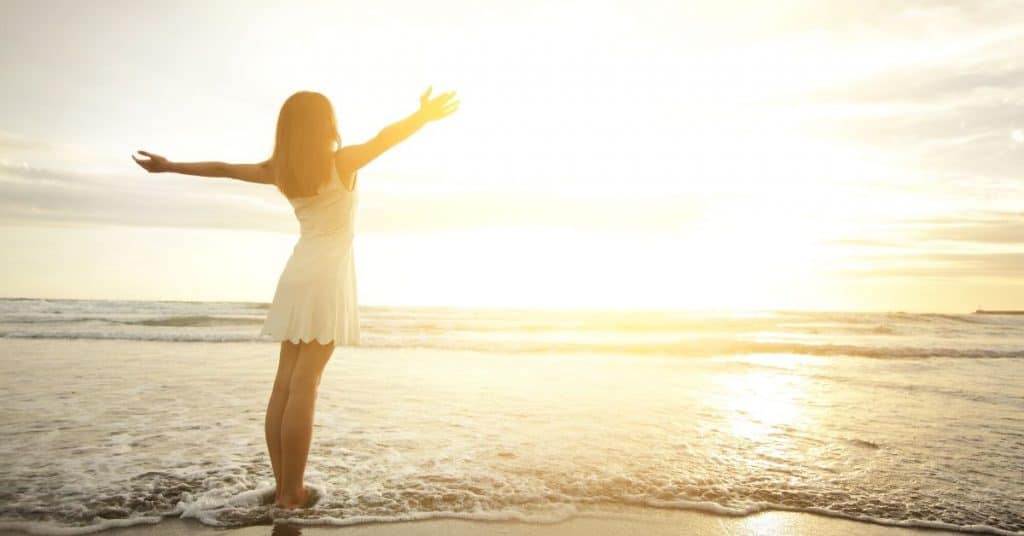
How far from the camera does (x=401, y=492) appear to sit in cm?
382

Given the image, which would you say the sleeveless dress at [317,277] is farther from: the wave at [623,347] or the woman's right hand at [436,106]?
the wave at [623,347]

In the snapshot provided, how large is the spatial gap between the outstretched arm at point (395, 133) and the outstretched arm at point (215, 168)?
493mm

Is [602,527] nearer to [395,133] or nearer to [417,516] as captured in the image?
[417,516]

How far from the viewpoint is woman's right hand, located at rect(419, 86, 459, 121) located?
3100 mm

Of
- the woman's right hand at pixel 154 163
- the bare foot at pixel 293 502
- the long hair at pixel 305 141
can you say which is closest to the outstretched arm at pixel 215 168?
the woman's right hand at pixel 154 163

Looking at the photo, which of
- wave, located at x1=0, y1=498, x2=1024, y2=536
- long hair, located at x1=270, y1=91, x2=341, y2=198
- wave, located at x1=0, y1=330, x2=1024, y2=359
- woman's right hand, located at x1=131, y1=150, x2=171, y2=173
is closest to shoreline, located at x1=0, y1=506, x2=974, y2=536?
wave, located at x1=0, y1=498, x2=1024, y2=536

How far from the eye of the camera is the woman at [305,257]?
314 cm

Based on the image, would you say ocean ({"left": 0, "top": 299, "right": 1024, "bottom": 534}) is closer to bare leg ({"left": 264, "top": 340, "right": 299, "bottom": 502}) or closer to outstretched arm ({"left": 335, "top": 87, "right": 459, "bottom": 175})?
bare leg ({"left": 264, "top": 340, "right": 299, "bottom": 502})

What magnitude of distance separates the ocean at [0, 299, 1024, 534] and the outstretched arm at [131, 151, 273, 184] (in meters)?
1.85

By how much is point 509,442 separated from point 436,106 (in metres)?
3.03

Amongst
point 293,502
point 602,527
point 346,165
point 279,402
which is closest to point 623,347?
point 602,527

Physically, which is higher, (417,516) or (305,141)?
(305,141)

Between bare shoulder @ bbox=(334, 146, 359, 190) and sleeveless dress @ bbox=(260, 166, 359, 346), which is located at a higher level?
bare shoulder @ bbox=(334, 146, 359, 190)

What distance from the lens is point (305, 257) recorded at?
3.42 m
